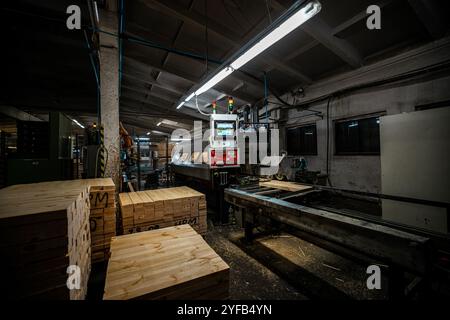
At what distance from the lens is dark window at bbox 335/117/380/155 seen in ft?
15.5

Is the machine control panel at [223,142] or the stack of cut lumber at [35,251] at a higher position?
the machine control panel at [223,142]

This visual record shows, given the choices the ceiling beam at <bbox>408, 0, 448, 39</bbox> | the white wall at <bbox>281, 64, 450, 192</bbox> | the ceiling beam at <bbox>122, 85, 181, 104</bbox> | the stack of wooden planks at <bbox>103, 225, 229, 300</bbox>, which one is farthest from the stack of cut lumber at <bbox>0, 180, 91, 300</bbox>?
the ceiling beam at <bbox>122, 85, 181, 104</bbox>

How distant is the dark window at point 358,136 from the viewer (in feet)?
15.5

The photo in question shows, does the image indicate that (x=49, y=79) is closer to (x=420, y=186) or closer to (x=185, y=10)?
(x=185, y=10)

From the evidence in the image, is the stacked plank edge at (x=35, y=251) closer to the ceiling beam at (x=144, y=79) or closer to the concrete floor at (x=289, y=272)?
the concrete floor at (x=289, y=272)

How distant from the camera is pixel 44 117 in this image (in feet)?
33.8

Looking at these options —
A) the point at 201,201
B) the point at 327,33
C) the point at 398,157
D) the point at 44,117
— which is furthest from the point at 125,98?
the point at 398,157

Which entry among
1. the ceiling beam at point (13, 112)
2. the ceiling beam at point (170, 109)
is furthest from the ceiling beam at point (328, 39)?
the ceiling beam at point (13, 112)

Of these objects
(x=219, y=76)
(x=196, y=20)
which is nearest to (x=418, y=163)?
(x=219, y=76)

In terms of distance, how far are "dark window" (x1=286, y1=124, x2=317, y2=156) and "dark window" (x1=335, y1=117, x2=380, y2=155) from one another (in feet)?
2.48

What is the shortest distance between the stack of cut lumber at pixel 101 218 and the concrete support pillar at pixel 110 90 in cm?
111

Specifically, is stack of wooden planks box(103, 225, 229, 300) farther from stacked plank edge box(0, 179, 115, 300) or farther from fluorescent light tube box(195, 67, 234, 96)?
fluorescent light tube box(195, 67, 234, 96)
